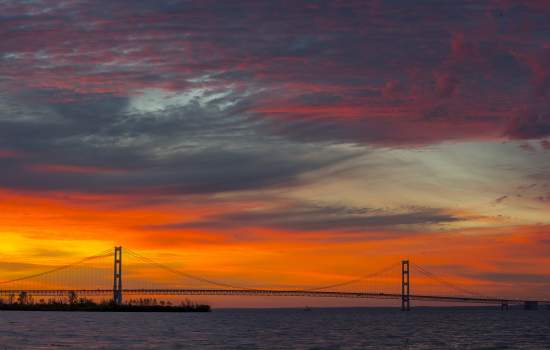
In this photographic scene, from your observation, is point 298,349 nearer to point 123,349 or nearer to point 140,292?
point 123,349

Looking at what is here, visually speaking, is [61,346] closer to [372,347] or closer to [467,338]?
[372,347]

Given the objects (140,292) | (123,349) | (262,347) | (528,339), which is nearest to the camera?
(123,349)

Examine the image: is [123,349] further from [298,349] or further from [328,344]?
[328,344]

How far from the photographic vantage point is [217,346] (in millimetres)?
72812

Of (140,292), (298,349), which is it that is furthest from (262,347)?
(140,292)

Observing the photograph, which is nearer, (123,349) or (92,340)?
(123,349)

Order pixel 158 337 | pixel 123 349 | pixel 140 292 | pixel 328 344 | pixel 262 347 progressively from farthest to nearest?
1. pixel 140 292
2. pixel 158 337
3. pixel 328 344
4. pixel 262 347
5. pixel 123 349

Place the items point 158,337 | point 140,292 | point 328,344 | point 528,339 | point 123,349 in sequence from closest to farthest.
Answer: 1. point 123,349
2. point 328,344
3. point 158,337
4. point 528,339
5. point 140,292

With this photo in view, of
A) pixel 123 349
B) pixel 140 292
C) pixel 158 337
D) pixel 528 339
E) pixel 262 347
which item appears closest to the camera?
pixel 123 349

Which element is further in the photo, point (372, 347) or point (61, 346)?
point (372, 347)

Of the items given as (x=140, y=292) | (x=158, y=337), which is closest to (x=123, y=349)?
(x=158, y=337)

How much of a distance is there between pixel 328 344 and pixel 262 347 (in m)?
8.15

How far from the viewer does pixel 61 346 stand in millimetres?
69625

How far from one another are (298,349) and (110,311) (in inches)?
5291
